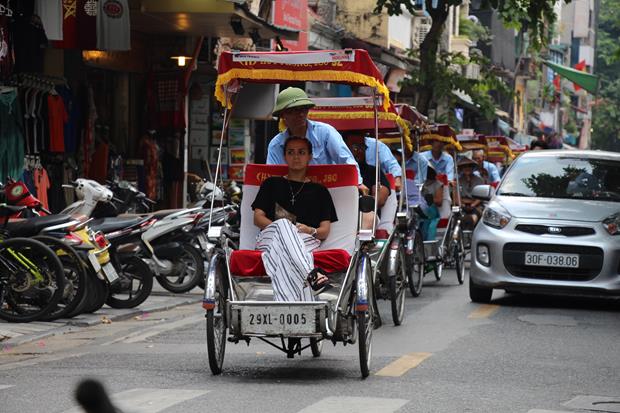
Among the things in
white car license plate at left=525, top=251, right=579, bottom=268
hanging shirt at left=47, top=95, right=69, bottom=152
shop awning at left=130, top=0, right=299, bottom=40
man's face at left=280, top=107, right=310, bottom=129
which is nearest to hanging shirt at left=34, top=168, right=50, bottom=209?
hanging shirt at left=47, top=95, right=69, bottom=152

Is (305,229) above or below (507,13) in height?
below

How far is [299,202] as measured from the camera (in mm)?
9305

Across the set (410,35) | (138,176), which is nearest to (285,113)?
(138,176)

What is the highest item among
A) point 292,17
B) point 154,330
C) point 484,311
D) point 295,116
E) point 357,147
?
point 292,17

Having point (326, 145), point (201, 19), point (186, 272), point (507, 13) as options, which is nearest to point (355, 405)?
point (326, 145)

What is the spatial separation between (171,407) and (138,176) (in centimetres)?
1352

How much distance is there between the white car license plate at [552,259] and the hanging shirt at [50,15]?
17.9 ft

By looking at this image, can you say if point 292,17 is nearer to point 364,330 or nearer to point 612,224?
point 612,224

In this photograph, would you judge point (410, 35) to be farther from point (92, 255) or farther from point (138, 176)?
point (92, 255)

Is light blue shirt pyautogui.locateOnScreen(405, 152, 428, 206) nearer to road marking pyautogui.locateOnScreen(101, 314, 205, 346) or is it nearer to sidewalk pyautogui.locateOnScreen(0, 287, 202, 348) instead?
sidewalk pyautogui.locateOnScreen(0, 287, 202, 348)

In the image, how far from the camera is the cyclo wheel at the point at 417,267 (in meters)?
15.1

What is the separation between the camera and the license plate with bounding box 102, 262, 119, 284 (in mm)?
12295

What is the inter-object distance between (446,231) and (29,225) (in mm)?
7531

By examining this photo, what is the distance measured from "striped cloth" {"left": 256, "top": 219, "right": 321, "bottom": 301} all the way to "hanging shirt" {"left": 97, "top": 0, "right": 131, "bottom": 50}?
6975 mm
